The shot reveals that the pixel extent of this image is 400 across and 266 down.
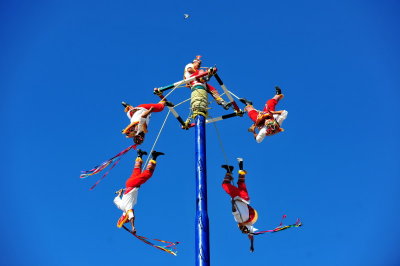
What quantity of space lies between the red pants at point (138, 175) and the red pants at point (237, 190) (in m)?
1.36

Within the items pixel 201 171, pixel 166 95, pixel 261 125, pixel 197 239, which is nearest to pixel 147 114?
pixel 166 95

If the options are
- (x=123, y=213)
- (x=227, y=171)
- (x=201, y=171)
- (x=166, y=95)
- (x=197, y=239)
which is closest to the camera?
(x=197, y=239)

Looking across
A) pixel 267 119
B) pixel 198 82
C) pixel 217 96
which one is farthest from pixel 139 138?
pixel 267 119

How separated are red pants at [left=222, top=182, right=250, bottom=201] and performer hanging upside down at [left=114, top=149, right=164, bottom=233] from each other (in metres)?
1.37

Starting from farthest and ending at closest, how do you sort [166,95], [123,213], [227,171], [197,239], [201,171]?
[166,95], [227,171], [123,213], [201,171], [197,239]

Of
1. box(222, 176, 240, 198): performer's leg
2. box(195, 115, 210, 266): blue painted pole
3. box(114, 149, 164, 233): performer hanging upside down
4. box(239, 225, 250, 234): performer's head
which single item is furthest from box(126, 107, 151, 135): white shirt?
box(239, 225, 250, 234): performer's head

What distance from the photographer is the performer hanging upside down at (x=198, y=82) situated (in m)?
7.53

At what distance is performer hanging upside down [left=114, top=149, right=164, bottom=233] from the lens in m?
6.67

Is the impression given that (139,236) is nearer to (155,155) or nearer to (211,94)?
(155,155)

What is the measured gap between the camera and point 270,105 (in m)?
7.52

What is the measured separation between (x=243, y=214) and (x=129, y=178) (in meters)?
2.14

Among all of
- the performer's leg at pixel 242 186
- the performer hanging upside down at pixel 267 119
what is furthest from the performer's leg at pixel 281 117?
the performer's leg at pixel 242 186

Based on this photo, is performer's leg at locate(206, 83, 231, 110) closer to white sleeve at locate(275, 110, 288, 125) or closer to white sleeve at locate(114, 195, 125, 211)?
white sleeve at locate(275, 110, 288, 125)

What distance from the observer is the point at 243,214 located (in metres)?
6.70
